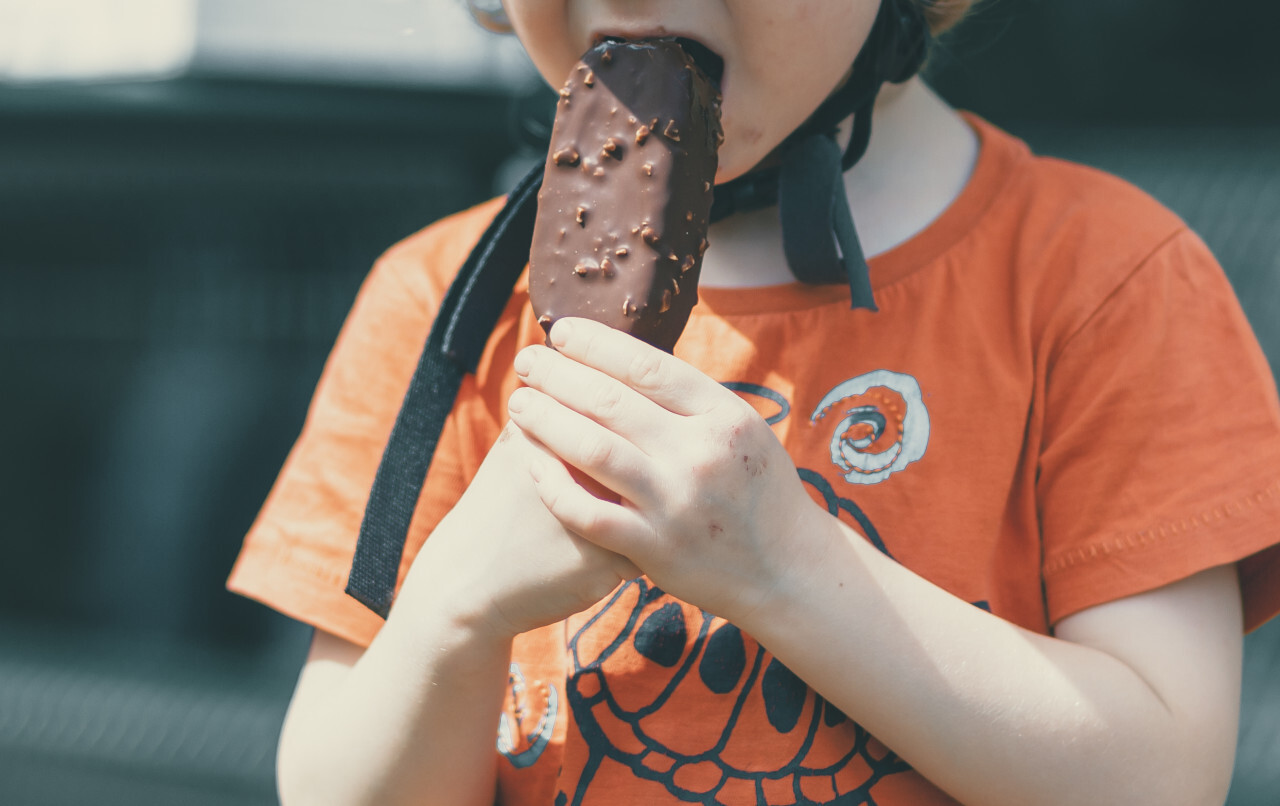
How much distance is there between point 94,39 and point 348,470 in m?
1.91

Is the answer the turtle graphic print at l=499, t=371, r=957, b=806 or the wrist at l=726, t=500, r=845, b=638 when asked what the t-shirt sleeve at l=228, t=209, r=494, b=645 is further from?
the wrist at l=726, t=500, r=845, b=638

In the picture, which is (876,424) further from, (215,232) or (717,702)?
(215,232)

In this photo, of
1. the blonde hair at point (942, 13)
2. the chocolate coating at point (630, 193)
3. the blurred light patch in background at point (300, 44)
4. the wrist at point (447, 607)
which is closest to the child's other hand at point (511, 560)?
the wrist at point (447, 607)

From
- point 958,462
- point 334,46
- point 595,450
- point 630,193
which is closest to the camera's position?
point 595,450

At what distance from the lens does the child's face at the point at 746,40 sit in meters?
0.90

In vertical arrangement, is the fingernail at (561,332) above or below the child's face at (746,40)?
below

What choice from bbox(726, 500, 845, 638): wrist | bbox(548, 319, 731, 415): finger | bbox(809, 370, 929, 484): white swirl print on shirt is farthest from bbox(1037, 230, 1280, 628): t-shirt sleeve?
bbox(548, 319, 731, 415): finger

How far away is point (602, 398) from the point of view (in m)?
0.79

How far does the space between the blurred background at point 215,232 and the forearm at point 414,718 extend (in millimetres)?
1383

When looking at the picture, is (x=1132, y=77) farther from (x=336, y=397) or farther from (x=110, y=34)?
(x=110, y=34)

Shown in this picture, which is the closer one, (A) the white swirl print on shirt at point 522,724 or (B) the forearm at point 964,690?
(B) the forearm at point 964,690

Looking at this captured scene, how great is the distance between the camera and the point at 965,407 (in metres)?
1.01

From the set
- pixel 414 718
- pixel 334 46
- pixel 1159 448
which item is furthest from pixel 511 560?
pixel 334 46

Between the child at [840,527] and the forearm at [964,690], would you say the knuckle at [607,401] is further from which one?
the forearm at [964,690]
